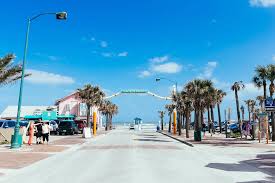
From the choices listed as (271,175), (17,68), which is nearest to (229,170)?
(271,175)

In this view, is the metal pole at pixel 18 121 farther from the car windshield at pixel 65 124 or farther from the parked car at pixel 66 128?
the car windshield at pixel 65 124

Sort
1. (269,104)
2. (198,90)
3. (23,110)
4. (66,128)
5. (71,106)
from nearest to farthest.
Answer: (269,104), (198,90), (66,128), (23,110), (71,106)

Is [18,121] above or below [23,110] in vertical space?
below

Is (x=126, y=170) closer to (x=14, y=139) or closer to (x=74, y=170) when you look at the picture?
(x=74, y=170)

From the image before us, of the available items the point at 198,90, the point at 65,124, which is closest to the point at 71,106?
the point at 65,124

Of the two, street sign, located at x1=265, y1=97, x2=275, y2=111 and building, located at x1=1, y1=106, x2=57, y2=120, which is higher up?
building, located at x1=1, y1=106, x2=57, y2=120

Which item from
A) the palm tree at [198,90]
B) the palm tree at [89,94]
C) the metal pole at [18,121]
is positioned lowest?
the metal pole at [18,121]

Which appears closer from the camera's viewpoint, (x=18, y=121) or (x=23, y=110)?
(x=18, y=121)

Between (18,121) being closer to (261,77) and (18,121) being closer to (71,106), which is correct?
(261,77)

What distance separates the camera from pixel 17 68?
2955 cm

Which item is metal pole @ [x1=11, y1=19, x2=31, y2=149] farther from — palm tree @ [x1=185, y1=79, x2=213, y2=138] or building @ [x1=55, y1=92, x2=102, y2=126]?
building @ [x1=55, y1=92, x2=102, y2=126]

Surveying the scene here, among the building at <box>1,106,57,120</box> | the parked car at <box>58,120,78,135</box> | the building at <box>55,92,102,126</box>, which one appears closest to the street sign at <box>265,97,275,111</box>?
the parked car at <box>58,120,78,135</box>

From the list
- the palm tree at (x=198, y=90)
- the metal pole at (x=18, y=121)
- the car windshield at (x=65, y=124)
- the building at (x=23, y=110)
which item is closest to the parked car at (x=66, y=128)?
the car windshield at (x=65, y=124)

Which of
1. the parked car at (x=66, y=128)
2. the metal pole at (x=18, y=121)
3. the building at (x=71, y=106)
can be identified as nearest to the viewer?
the metal pole at (x=18, y=121)
